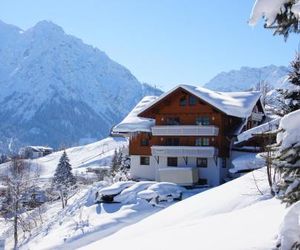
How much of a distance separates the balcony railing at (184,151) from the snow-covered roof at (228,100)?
3.60 m

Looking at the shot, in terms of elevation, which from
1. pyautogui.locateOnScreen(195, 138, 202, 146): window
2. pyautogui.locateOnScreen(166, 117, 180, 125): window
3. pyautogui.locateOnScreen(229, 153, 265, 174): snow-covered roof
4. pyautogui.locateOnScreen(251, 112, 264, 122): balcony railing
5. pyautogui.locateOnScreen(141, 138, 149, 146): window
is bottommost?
pyautogui.locateOnScreen(229, 153, 265, 174): snow-covered roof

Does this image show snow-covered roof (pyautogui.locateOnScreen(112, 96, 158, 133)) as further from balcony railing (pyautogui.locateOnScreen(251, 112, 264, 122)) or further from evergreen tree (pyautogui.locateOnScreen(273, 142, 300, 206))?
evergreen tree (pyautogui.locateOnScreen(273, 142, 300, 206))

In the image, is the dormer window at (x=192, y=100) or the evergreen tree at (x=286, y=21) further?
the dormer window at (x=192, y=100)

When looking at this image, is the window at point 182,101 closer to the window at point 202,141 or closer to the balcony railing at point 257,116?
the window at point 202,141

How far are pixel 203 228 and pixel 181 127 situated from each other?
101 ft

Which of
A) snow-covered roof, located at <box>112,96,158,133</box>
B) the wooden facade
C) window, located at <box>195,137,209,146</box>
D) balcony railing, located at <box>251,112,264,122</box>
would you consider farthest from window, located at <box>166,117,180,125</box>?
balcony railing, located at <box>251,112,264,122</box>

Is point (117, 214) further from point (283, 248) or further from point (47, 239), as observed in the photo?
point (283, 248)

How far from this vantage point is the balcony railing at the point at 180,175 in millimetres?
42219

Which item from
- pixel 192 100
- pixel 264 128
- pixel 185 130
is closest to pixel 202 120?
pixel 185 130

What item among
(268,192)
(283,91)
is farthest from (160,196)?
(283,91)

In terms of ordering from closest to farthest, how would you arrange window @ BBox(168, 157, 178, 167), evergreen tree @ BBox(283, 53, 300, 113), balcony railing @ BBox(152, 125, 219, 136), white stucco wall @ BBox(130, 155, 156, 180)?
evergreen tree @ BBox(283, 53, 300, 113), balcony railing @ BBox(152, 125, 219, 136), window @ BBox(168, 157, 178, 167), white stucco wall @ BBox(130, 155, 156, 180)

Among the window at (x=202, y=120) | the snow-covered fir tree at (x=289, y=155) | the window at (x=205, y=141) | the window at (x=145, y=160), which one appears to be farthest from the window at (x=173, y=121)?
the snow-covered fir tree at (x=289, y=155)

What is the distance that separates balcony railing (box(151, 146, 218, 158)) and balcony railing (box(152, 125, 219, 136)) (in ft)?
3.96

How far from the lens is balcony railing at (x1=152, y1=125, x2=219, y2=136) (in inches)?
1662
